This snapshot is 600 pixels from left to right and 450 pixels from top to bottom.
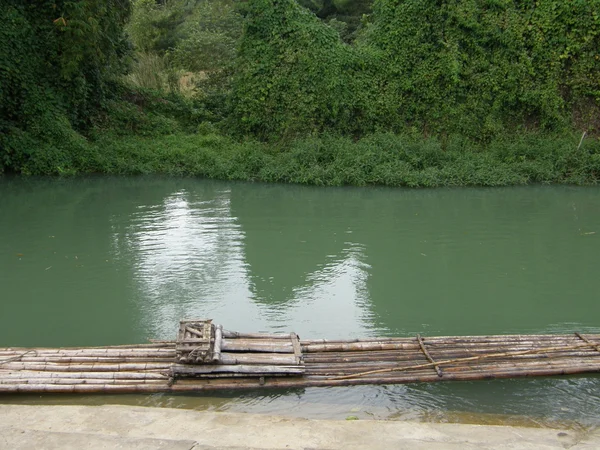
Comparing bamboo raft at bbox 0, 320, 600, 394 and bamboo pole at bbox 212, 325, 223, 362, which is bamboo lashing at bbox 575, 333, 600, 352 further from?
bamboo pole at bbox 212, 325, 223, 362

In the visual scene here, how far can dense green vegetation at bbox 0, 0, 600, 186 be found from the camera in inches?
565

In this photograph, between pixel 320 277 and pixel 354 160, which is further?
pixel 354 160

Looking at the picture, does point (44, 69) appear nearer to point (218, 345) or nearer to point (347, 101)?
point (347, 101)

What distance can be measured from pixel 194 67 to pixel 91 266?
14.1 metres

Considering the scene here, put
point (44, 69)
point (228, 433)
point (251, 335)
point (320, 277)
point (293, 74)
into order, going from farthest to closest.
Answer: point (293, 74)
point (44, 69)
point (320, 277)
point (251, 335)
point (228, 433)

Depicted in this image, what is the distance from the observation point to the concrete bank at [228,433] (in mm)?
3801

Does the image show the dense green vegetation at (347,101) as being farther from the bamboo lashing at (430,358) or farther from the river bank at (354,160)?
the bamboo lashing at (430,358)

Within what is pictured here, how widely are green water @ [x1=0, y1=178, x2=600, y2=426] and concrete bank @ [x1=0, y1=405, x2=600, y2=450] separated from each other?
369 mm

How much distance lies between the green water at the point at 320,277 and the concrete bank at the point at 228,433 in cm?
37

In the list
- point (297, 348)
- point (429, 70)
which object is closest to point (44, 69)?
point (429, 70)

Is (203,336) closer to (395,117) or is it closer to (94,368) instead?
(94,368)

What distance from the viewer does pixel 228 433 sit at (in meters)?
4.12

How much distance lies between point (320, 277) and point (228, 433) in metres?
3.81

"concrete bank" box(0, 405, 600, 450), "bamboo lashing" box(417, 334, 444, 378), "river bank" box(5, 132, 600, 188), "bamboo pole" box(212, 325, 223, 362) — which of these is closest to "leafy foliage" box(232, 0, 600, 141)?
"river bank" box(5, 132, 600, 188)
